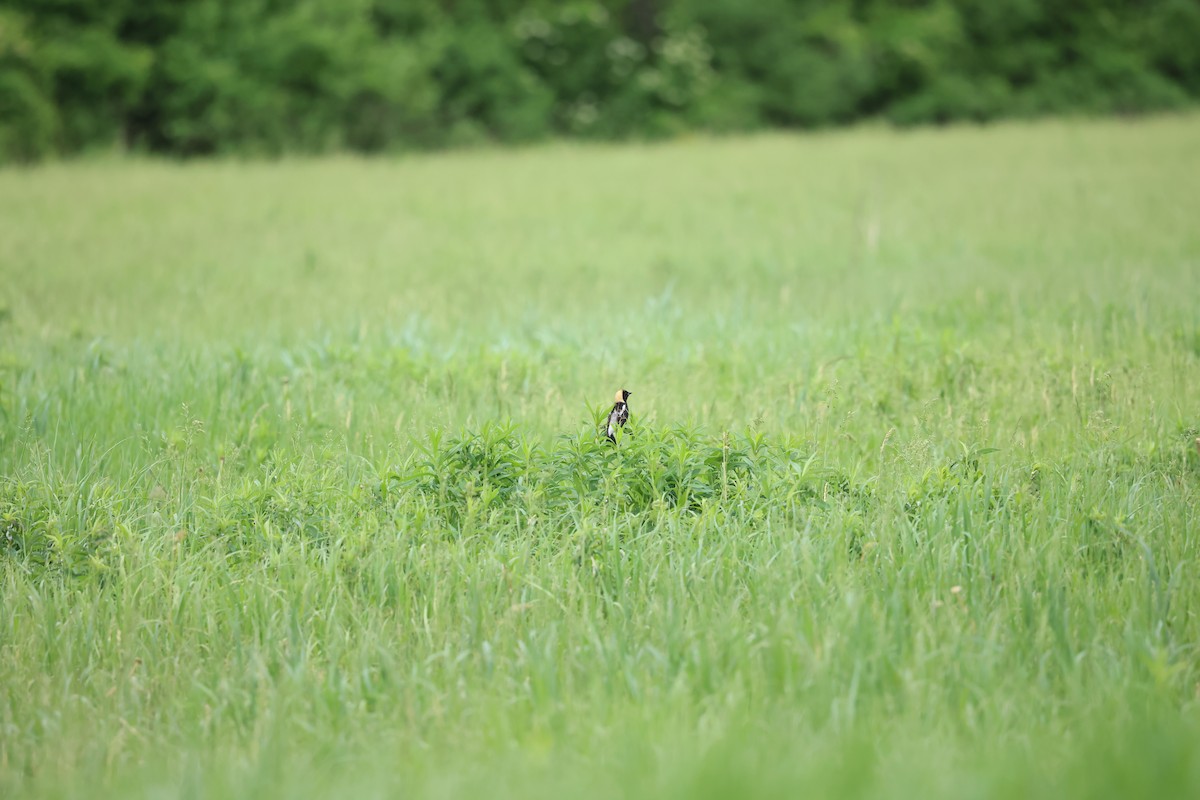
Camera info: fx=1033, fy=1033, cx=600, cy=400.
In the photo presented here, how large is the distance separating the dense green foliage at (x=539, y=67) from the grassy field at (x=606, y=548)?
17.2 metres

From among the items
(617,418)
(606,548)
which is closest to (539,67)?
(617,418)

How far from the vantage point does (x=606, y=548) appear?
372 cm

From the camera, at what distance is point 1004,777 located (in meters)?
2.30

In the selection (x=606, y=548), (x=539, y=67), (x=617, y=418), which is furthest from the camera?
(x=539, y=67)

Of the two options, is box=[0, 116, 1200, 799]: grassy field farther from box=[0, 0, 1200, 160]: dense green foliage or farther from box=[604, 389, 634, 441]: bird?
box=[0, 0, 1200, 160]: dense green foliage

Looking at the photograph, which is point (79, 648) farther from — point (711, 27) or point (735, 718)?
point (711, 27)

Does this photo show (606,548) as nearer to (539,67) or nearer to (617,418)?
(617,418)

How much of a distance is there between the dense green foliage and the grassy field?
17.2 m

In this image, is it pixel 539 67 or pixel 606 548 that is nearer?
pixel 606 548

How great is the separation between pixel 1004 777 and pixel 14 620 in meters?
3.03

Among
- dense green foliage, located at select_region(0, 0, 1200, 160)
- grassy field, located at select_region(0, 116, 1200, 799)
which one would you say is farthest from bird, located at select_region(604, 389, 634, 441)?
dense green foliage, located at select_region(0, 0, 1200, 160)

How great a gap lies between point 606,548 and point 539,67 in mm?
28784

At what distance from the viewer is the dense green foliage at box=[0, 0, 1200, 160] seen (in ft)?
75.8

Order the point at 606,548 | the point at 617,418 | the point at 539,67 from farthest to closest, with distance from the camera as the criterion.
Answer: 1. the point at 539,67
2. the point at 617,418
3. the point at 606,548
